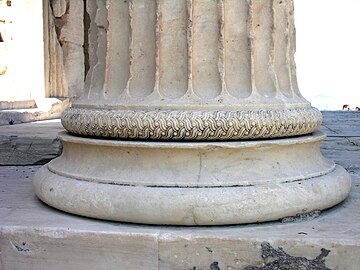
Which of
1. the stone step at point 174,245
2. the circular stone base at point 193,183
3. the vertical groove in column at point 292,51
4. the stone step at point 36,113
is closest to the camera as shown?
the stone step at point 174,245

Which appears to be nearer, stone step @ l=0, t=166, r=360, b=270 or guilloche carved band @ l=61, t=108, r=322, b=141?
stone step @ l=0, t=166, r=360, b=270

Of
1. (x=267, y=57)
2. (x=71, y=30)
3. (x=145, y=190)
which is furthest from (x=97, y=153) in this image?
(x=71, y=30)

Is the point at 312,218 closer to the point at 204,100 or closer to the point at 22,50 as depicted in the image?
the point at 204,100

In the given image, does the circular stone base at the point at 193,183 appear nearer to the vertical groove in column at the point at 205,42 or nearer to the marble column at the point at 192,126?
the marble column at the point at 192,126

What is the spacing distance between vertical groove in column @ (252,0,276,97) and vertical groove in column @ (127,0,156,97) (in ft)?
1.81

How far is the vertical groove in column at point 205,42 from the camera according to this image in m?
2.63

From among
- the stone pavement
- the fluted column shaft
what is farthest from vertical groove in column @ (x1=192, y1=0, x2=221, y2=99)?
the stone pavement

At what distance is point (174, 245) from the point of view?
7.12 feet

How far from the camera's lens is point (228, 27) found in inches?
105

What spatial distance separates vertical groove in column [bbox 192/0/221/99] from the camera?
2.63m

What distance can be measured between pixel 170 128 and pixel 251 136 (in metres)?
0.41

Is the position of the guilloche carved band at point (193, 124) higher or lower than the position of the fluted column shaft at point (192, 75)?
lower

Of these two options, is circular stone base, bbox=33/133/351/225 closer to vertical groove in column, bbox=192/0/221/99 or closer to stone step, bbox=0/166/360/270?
stone step, bbox=0/166/360/270

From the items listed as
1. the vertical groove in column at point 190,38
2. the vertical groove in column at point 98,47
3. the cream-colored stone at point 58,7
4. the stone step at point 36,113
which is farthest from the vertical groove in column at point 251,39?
the cream-colored stone at point 58,7
